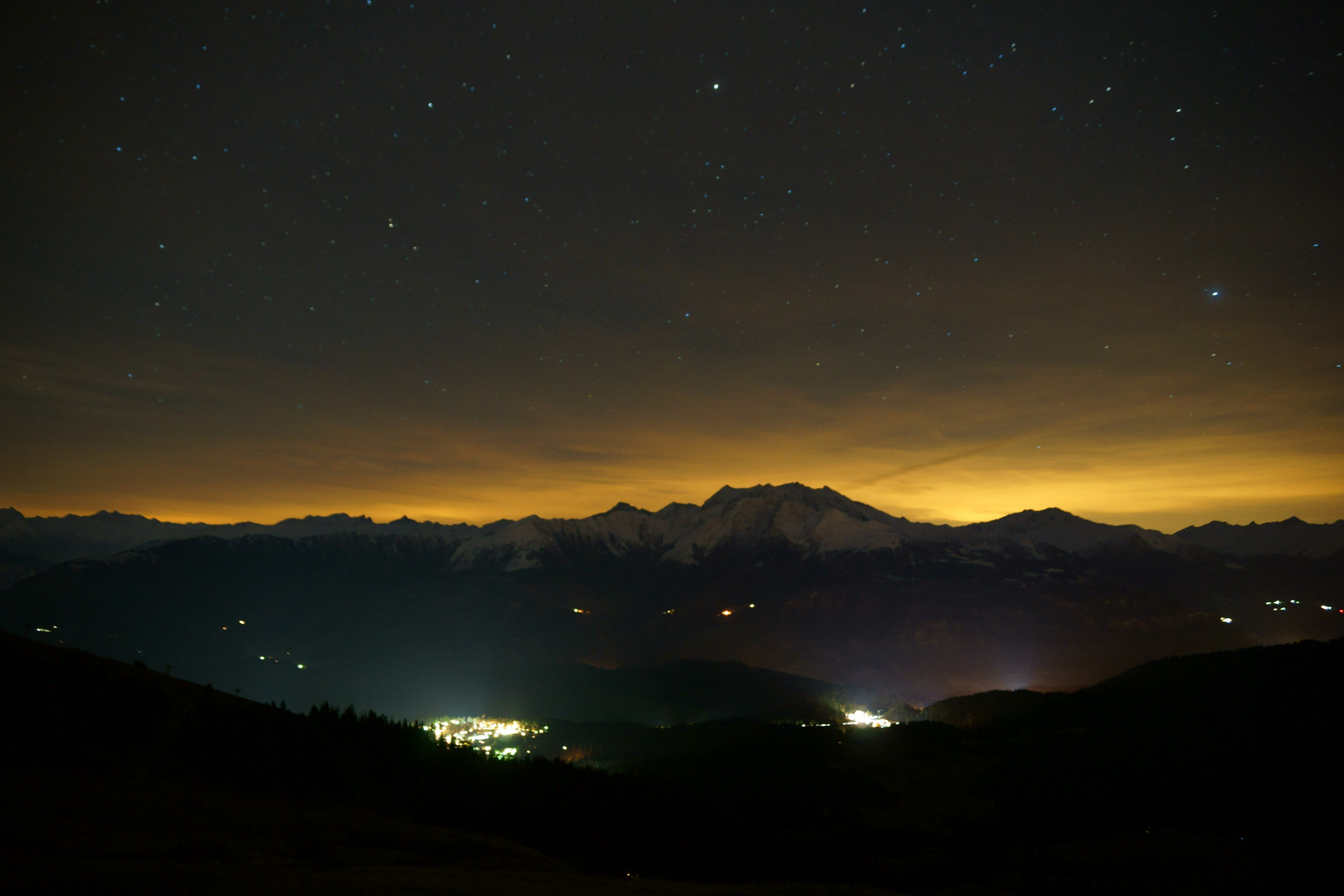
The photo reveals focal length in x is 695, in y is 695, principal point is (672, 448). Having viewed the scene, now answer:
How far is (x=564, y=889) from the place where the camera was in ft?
72.4

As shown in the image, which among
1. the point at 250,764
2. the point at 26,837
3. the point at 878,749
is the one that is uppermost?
the point at 26,837

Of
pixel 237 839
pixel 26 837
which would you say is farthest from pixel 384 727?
pixel 26 837

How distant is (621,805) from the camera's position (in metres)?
65.1

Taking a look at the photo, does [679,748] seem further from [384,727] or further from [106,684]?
[106,684]

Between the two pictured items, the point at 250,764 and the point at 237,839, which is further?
the point at 250,764

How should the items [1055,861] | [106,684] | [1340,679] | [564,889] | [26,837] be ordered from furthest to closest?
[1340,679] → [1055,861] → [106,684] → [564,889] → [26,837]

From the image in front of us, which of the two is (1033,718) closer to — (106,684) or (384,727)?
(384,727)

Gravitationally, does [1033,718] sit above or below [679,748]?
above

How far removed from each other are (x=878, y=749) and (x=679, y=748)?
64.8 meters

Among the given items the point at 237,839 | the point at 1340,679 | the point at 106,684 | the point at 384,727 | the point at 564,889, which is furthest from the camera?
the point at 1340,679

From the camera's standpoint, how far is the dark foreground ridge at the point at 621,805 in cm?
2325

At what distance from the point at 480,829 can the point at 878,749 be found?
7971 cm

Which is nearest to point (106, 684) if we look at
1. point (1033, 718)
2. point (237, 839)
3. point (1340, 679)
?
point (237, 839)

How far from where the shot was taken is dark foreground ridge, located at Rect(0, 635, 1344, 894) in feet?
76.3
